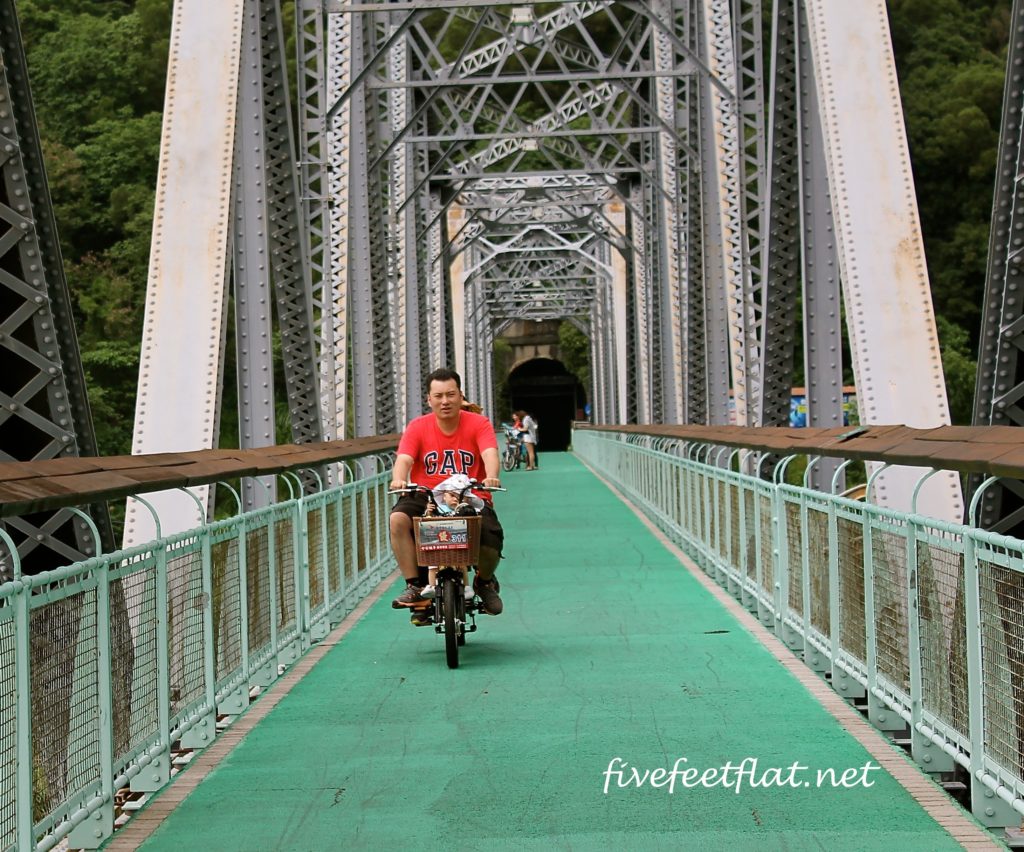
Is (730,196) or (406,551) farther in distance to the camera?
(730,196)

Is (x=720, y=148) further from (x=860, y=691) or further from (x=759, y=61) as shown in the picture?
(x=860, y=691)

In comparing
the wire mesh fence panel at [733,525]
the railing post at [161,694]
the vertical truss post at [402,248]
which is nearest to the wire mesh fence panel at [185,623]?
the railing post at [161,694]

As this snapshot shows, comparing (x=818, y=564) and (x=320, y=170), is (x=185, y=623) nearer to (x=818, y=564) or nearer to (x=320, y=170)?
(x=818, y=564)

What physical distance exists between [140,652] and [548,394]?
10100 centimetres

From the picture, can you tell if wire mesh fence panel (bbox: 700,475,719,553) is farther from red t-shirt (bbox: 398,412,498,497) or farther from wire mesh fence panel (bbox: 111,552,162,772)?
wire mesh fence panel (bbox: 111,552,162,772)

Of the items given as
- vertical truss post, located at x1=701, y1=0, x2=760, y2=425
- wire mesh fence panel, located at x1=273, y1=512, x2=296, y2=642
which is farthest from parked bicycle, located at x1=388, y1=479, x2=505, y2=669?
vertical truss post, located at x1=701, y1=0, x2=760, y2=425

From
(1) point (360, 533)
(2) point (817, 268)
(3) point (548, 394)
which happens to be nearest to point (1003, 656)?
(2) point (817, 268)

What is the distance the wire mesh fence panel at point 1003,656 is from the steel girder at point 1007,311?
1.55 metres

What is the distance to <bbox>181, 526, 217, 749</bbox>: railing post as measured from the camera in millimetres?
6930

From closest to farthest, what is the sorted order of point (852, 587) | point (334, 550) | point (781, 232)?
point (852, 587) → point (334, 550) → point (781, 232)

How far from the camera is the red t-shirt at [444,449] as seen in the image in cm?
951

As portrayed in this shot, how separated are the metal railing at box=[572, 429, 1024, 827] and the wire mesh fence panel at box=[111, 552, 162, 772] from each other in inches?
105

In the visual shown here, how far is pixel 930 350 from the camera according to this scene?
9.28 metres

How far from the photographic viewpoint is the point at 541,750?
Result: 6.48 metres
